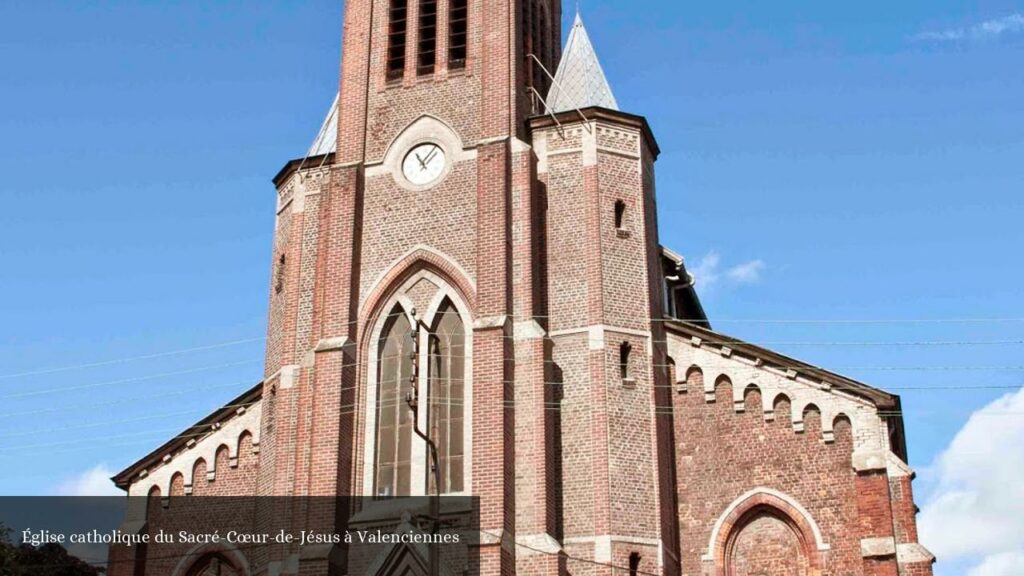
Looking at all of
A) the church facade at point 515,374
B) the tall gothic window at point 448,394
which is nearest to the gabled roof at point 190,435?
the church facade at point 515,374

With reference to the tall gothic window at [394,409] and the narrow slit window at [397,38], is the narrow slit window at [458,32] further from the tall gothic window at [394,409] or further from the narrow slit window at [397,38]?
the tall gothic window at [394,409]

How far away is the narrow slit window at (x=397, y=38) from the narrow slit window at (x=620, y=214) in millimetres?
6497

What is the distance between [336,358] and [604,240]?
21.3 ft

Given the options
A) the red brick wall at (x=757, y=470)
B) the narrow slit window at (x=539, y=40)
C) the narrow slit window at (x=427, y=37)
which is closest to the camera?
the red brick wall at (x=757, y=470)

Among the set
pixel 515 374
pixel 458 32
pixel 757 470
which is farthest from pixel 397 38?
pixel 757 470

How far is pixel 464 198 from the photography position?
94.8ft

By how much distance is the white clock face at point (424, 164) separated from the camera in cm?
2956

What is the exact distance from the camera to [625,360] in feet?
90.6

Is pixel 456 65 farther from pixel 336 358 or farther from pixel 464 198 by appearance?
pixel 336 358

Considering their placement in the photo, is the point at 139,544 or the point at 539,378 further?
the point at 139,544

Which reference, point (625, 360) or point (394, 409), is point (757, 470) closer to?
point (625, 360)

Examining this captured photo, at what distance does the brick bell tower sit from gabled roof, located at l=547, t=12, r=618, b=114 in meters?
0.06

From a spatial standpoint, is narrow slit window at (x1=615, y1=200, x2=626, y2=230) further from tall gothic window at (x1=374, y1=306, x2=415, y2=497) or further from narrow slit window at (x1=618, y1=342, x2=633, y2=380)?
tall gothic window at (x1=374, y1=306, x2=415, y2=497)

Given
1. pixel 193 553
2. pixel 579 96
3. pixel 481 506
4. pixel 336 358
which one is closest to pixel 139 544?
pixel 193 553
